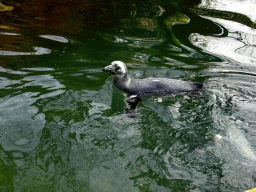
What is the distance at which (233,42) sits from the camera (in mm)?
7645

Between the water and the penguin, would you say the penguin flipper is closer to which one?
the penguin

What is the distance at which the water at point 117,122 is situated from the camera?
11.3 ft

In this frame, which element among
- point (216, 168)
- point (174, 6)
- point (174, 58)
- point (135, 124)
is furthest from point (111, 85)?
point (174, 6)

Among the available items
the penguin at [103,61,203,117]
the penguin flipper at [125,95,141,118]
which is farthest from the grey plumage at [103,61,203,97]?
the penguin flipper at [125,95,141,118]

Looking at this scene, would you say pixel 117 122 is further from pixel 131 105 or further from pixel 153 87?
pixel 153 87

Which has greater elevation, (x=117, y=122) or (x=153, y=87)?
(x=153, y=87)

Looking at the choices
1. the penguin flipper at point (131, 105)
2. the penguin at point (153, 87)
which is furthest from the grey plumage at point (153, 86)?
the penguin flipper at point (131, 105)

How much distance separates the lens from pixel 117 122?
14.6 ft

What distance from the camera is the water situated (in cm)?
344

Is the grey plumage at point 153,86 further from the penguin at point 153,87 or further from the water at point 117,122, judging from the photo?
the water at point 117,122

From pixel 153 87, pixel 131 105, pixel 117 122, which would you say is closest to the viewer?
pixel 117 122

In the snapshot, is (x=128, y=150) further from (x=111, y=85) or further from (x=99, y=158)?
(x=111, y=85)

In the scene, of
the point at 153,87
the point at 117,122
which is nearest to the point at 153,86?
the point at 153,87

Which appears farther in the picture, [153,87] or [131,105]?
[153,87]
